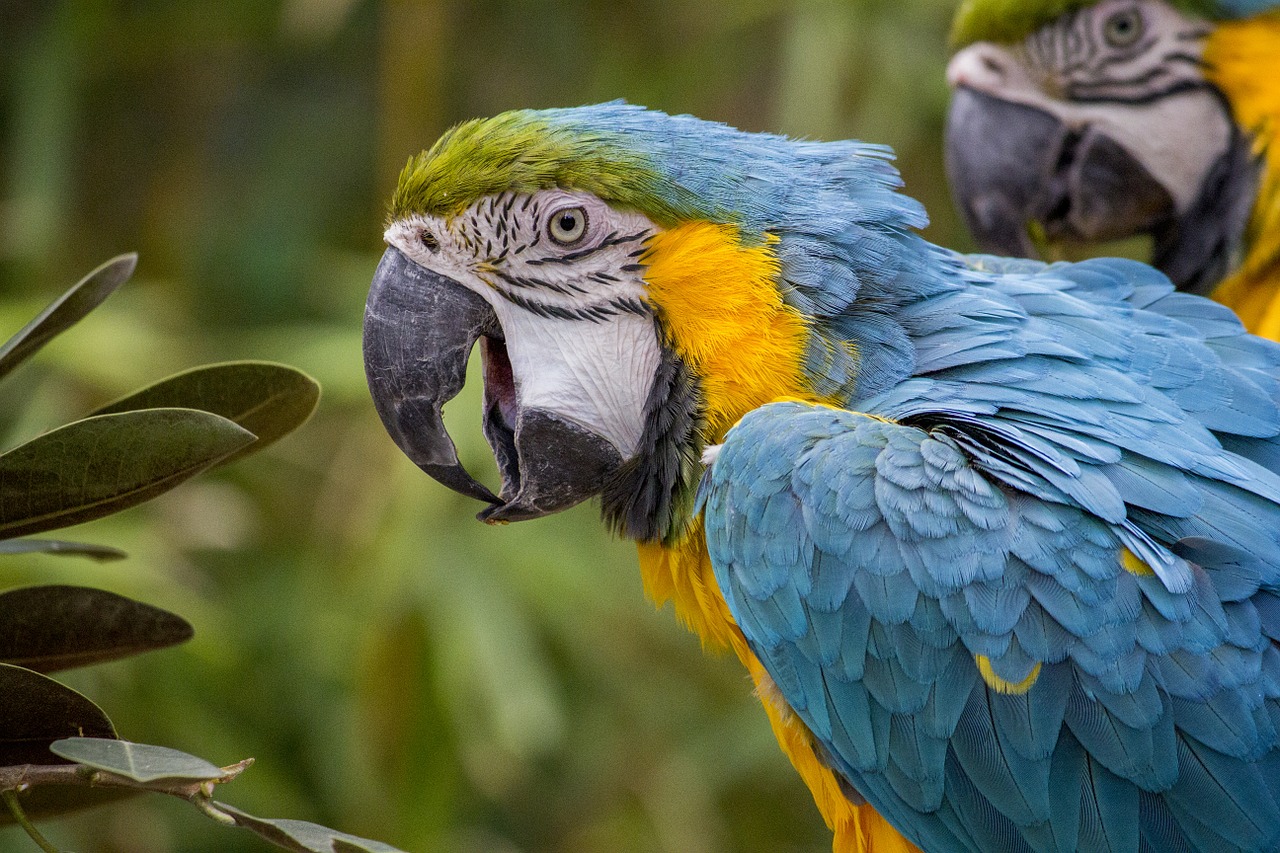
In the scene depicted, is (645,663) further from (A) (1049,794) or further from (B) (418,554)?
(A) (1049,794)

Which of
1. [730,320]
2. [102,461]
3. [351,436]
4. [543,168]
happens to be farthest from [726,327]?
[351,436]

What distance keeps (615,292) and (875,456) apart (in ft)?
1.06

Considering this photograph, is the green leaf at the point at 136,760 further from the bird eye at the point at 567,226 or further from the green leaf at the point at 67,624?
the bird eye at the point at 567,226

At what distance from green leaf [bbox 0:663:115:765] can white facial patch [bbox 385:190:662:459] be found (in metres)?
0.50

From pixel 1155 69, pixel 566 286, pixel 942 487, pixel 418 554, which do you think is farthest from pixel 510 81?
pixel 942 487

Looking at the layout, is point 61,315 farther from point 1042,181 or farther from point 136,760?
point 1042,181

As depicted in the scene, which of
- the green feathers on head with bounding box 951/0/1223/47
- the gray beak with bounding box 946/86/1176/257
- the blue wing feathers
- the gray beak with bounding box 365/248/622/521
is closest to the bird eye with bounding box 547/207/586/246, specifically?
the gray beak with bounding box 365/248/622/521

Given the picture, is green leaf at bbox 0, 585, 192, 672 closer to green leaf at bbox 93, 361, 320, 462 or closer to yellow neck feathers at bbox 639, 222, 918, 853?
green leaf at bbox 93, 361, 320, 462

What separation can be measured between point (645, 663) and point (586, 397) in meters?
2.17

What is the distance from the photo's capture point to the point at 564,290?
121 cm

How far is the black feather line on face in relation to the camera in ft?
3.93

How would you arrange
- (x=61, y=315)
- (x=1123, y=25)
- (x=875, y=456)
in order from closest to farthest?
(x=61, y=315) < (x=875, y=456) < (x=1123, y=25)

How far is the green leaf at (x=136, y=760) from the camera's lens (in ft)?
2.44

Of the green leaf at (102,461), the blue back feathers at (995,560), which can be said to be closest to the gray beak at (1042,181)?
the blue back feathers at (995,560)
